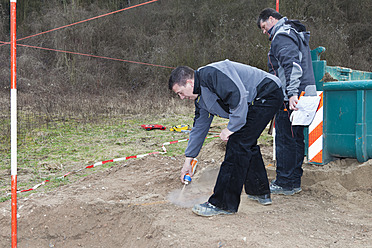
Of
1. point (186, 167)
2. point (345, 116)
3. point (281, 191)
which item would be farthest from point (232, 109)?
point (345, 116)

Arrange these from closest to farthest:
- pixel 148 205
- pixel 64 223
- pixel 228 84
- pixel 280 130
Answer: pixel 228 84 → pixel 64 223 → pixel 148 205 → pixel 280 130

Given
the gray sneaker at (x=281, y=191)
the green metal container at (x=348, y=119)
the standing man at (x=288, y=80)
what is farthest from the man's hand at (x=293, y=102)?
the gray sneaker at (x=281, y=191)

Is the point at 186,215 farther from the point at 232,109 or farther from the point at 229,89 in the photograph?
the point at 229,89

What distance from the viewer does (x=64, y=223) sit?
3.51 metres

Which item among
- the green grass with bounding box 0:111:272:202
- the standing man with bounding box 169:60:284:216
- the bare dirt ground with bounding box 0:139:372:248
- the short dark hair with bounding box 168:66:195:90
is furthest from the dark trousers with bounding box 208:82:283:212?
the green grass with bounding box 0:111:272:202

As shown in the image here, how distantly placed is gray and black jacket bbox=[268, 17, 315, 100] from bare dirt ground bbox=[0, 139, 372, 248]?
1240mm

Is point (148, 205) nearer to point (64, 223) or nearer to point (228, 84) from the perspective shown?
point (64, 223)

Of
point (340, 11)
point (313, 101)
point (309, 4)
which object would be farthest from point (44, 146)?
point (340, 11)

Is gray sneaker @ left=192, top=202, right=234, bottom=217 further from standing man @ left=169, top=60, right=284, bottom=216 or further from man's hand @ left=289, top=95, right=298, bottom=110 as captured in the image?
man's hand @ left=289, top=95, right=298, bottom=110

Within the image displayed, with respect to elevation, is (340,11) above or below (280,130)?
above

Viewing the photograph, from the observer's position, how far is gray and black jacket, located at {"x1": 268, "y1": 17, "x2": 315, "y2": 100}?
3809mm

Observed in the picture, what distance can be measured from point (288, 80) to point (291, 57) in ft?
0.85

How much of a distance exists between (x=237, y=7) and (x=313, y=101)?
62.3ft

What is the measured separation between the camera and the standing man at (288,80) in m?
3.83
